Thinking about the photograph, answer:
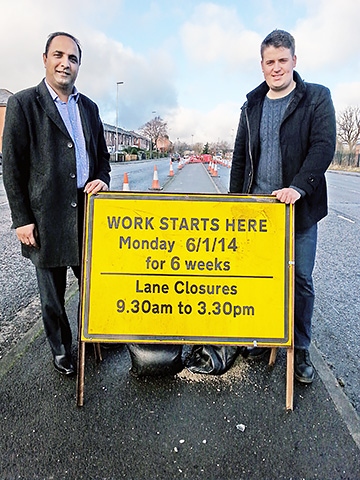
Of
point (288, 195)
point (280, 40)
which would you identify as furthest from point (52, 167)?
point (280, 40)

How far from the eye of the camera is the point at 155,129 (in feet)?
362

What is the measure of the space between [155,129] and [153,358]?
111861mm

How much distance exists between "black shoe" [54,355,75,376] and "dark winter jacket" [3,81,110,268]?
0.71 m

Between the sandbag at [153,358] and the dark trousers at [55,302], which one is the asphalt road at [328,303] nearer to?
the dark trousers at [55,302]

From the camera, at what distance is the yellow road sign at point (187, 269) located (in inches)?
106

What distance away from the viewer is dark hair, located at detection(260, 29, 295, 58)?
8.68 feet

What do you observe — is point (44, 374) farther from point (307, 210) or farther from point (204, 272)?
point (307, 210)

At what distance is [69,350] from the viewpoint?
3.08m

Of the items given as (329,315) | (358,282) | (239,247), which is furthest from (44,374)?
(358,282)

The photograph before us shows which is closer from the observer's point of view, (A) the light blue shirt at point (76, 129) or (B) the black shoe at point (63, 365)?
(A) the light blue shirt at point (76, 129)

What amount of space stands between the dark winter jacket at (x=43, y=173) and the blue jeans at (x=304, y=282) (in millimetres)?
1569

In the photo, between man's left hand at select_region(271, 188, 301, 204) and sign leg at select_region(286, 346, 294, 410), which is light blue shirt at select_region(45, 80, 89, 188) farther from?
sign leg at select_region(286, 346, 294, 410)

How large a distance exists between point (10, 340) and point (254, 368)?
2045mm

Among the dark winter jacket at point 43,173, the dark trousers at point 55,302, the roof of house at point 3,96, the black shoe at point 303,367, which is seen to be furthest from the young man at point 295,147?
the roof of house at point 3,96
